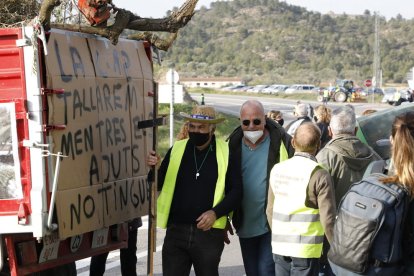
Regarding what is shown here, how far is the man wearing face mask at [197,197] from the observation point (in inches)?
250

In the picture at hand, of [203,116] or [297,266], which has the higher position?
[203,116]

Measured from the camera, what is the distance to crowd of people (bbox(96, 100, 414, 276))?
20.1 feet

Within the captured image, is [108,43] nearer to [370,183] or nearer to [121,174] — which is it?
[121,174]

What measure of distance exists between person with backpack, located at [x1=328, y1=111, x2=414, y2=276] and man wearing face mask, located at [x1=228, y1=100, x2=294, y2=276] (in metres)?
2.25

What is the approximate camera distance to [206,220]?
623cm

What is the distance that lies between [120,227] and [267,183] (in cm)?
148

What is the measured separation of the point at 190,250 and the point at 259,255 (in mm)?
808

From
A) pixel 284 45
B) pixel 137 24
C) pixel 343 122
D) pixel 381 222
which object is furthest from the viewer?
pixel 284 45

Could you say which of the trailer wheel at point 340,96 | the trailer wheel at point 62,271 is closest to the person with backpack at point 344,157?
the trailer wheel at point 62,271

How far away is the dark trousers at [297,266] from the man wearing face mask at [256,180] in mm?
535

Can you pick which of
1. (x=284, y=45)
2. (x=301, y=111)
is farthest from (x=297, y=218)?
(x=284, y=45)

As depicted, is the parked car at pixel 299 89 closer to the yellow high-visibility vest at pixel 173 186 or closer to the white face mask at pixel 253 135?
the white face mask at pixel 253 135

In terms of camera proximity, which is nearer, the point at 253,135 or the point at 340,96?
the point at 253,135

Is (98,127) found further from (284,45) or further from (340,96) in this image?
(284,45)
